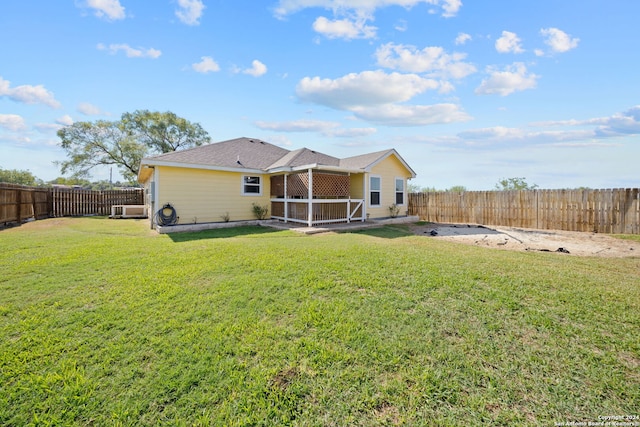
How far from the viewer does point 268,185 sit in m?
12.9

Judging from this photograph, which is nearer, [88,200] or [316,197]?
[316,197]

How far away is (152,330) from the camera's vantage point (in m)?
2.85

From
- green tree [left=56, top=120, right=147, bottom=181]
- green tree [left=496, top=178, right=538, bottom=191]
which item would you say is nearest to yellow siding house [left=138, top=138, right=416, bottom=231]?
green tree [left=496, top=178, right=538, bottom=191]

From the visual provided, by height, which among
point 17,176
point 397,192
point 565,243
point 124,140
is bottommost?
point 565,243

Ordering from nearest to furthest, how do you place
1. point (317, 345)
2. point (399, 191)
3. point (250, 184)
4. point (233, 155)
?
point (317, 345), point (250, 184), point (233, 155), point (399, 191)

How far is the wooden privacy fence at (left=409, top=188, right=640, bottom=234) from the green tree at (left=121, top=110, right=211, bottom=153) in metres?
24.6

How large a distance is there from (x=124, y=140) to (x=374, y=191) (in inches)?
927

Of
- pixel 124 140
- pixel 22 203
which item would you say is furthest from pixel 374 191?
pixel 124 140

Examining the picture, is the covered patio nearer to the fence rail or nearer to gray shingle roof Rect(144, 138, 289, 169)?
gray shingle roof Rect(144, 138, 289, 169)

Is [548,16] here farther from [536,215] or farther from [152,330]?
[152,330]

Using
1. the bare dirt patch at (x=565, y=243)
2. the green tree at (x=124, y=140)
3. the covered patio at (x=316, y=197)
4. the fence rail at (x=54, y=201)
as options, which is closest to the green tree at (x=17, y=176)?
the green tree at (x=124, y=140)

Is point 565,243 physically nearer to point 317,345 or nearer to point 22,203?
point 317,345

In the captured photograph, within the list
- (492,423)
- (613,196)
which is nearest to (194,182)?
(492,423)

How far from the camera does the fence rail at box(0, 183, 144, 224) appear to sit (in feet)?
36.8
